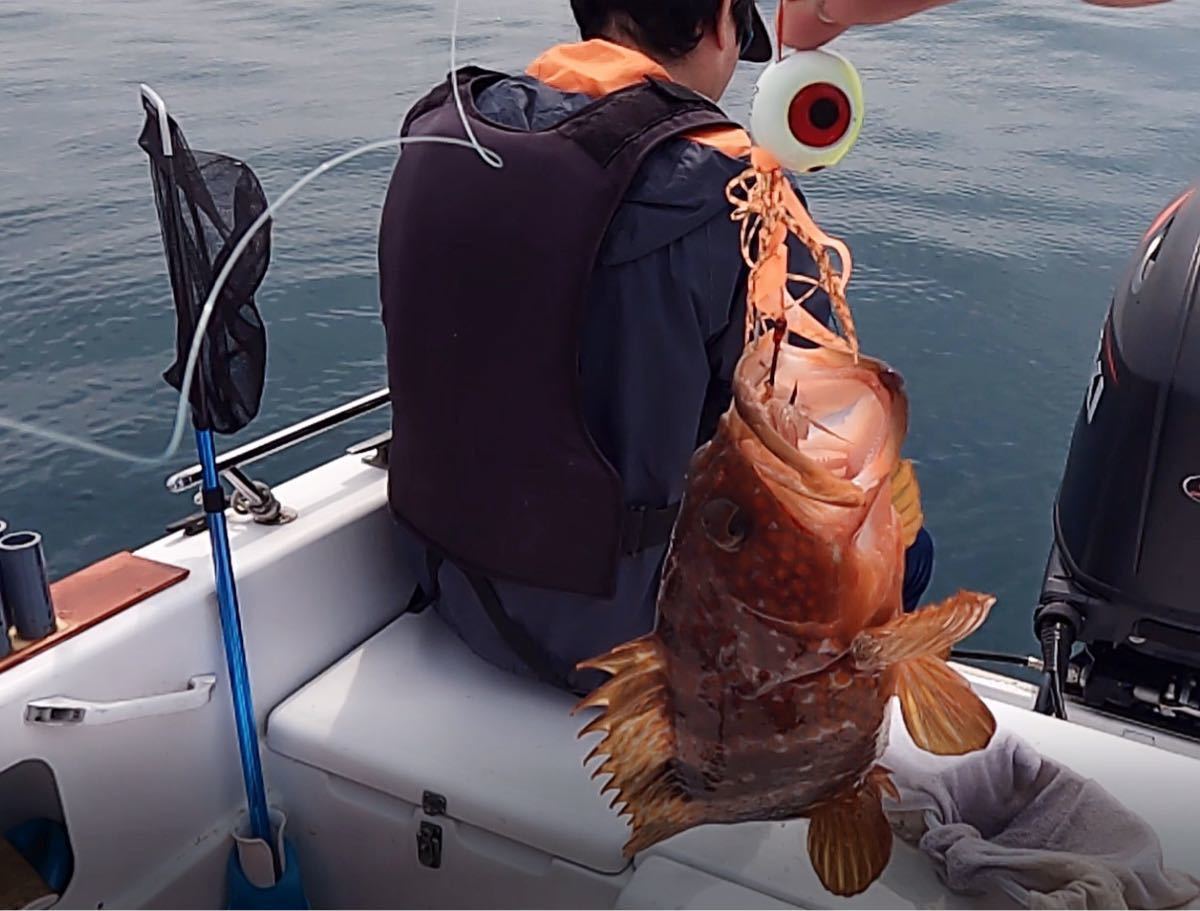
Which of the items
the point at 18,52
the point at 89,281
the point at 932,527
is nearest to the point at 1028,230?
the point at 932,527

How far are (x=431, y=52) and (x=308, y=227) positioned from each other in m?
2.19

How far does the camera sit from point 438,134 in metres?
2.24

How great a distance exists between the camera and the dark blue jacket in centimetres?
201

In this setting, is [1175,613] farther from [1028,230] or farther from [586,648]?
[1028,230]

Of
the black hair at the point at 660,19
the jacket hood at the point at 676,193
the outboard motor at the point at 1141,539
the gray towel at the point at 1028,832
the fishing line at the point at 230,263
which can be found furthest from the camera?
the outboard motor at the point at 1141,539

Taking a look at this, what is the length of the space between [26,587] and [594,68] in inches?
52.8

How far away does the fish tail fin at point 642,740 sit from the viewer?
4.66 ft

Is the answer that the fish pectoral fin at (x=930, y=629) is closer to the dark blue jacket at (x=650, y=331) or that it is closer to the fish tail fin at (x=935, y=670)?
the fish tail fin at (x=935, y=670)

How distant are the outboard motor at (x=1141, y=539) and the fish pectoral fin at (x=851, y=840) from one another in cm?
118

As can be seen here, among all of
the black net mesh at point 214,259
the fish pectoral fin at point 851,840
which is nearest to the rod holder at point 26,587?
the black net mesh at point 214,259

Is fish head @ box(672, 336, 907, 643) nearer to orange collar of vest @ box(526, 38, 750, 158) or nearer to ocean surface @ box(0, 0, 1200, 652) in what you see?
orange collar of vest @ box(526, 38, 750, 158)

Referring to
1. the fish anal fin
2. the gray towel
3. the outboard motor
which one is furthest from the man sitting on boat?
the outboard motor

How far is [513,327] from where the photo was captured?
2.09 m

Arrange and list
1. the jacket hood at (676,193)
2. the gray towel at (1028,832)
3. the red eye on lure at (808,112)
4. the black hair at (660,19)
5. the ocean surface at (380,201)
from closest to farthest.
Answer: the red eye on lure at (808,112) → the gray towel at (1028,832) → the jacket hood at (676,193) → the black hair at (660,19) → the ocean surface at (380,201)
